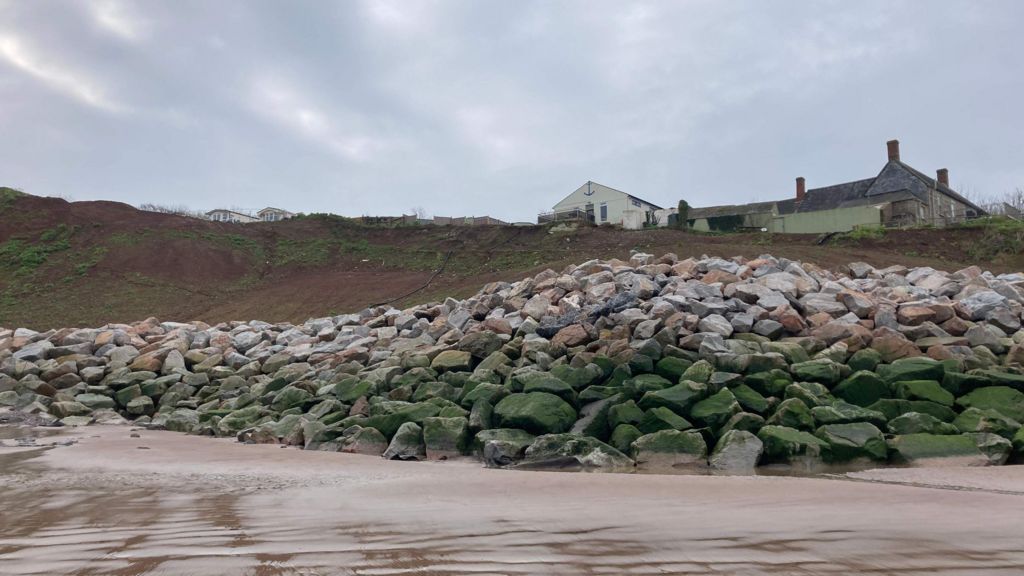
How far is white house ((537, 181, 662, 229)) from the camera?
40.5 meters

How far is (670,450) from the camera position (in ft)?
21.8

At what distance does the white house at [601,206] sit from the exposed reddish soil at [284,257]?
11.2m

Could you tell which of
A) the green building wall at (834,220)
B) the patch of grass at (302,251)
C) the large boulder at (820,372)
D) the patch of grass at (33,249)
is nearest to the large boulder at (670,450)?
the large boulder at (820,372)

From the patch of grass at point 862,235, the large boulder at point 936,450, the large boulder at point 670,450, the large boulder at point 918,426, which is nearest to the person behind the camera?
the large boulder at point 936,450

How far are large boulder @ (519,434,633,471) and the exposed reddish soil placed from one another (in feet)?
36.2

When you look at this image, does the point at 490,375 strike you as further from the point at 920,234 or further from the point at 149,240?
the point at 149,240

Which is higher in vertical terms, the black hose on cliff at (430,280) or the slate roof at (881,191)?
the slate roof at (881,191)

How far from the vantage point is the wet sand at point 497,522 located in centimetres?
301

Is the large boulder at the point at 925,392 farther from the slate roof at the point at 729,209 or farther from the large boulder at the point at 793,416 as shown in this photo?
the slate roof at the point at 729,209

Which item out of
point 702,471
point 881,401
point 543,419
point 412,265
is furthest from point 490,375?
point 412,265

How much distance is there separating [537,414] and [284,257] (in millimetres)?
24652

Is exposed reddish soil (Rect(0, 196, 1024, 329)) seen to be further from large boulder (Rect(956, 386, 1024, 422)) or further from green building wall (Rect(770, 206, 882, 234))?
large boulder (Rect(956, 386, 1024, 422))

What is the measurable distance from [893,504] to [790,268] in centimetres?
817

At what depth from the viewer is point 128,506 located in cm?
471
